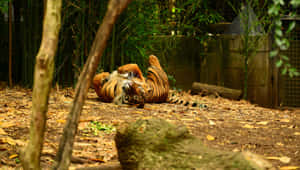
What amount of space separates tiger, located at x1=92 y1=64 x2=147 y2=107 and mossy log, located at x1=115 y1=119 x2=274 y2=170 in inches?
96.1

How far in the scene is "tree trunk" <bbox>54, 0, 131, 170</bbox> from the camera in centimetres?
177

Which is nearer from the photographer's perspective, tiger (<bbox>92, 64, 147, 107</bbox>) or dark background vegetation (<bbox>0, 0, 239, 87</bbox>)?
tiger (<bbox>92, 64, 147, 107</bbox>)

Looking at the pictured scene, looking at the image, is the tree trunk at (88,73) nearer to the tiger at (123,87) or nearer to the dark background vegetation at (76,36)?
the tiger at (123,87)

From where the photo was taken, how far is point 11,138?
280 cm

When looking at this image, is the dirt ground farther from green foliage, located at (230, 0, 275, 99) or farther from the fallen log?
green foliage, located at (230, 0, 275, 99)

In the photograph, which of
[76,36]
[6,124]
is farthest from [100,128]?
[76,36]

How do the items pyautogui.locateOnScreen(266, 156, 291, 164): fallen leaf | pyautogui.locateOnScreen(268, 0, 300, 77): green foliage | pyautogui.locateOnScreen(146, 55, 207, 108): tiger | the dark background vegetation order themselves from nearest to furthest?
pyautogui.locateOnScreen(268, 0, 300, 77): green foliage
pyautogui.locateOnScreen(266, 156, 291, 164): fallen leaf
pyautogui.locateOnScreen(146, 55, 207, 108): tiger
the dark background vegetation

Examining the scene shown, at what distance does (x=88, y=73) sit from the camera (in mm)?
1771

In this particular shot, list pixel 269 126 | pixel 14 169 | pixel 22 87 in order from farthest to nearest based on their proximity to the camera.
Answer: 1. pixel 22 87
2. pixel 269 126
3. pixel 14 169

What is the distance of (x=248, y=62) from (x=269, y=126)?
347cm

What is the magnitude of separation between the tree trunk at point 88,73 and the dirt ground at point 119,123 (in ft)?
1.82

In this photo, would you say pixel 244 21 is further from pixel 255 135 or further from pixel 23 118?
pixel 23 118

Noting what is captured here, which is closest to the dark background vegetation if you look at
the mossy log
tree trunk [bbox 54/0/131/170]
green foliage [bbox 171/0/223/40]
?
green foliage [bbox 171/0/223/40]

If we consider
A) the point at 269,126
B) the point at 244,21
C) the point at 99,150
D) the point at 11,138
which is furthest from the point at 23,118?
the point at 244,21
